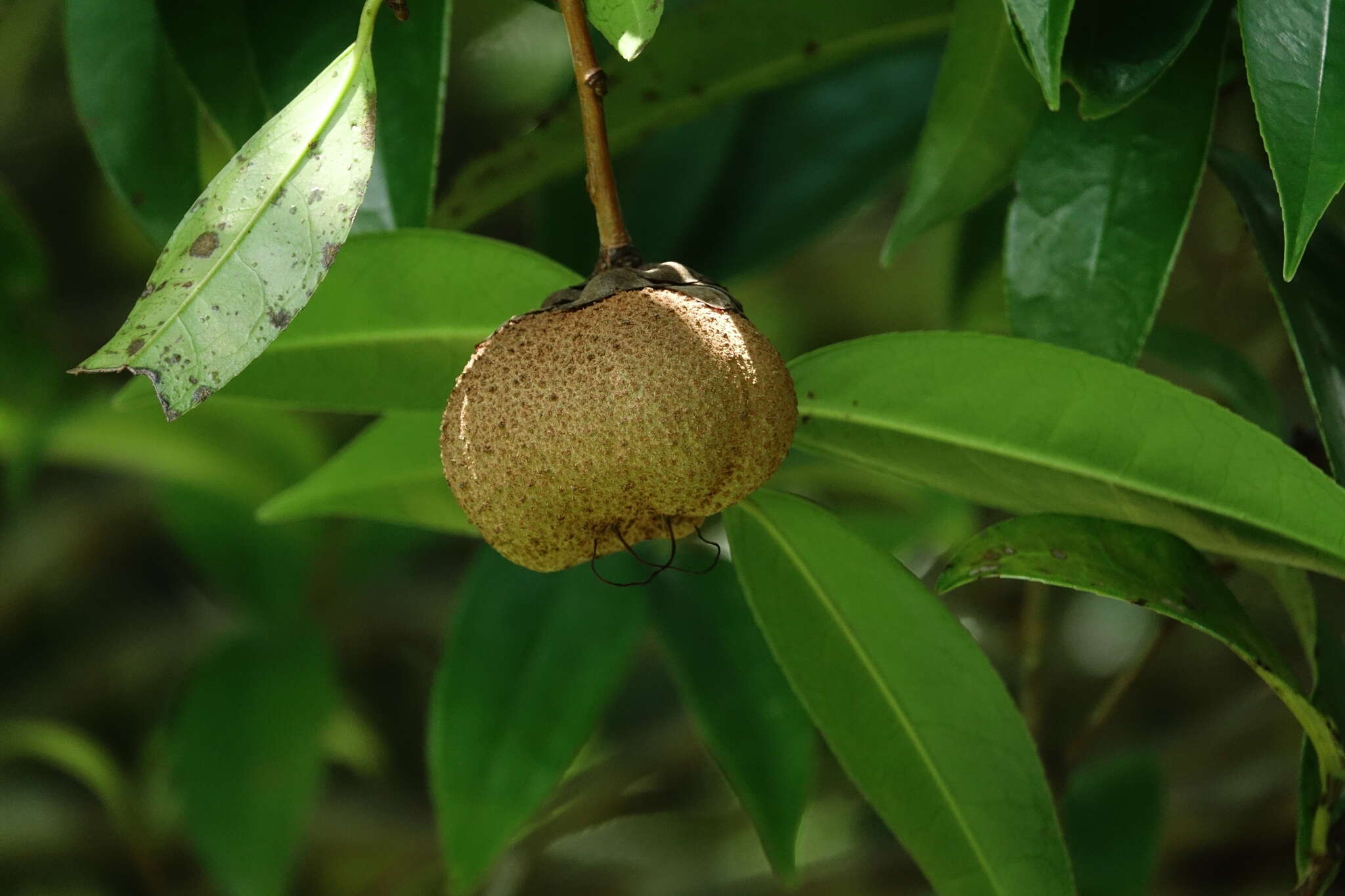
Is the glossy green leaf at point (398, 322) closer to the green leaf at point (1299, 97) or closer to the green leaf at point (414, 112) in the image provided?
the green leaf at point (414, 112)

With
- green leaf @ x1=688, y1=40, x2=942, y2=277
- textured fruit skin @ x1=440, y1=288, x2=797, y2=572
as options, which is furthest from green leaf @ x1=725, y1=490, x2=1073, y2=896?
green leaf @ x1=688, y1=40, x2=942, y2=277

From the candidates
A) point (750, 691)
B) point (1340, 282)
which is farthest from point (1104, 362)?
point (750, 691)

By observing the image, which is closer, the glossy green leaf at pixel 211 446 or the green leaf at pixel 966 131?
the green leaf at pixel 966 131

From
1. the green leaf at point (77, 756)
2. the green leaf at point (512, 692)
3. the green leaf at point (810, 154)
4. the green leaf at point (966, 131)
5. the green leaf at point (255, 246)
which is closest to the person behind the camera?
the green leaf at point (255, 246)

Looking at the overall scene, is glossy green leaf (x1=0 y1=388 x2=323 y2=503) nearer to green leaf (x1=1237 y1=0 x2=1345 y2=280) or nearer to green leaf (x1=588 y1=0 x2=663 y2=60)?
green leaf (x1=588 y1=0 x2=663 y2=60)

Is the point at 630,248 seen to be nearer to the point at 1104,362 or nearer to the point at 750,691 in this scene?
the point at 1104,362

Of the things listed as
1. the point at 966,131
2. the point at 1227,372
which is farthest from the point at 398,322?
the point at 1227,372

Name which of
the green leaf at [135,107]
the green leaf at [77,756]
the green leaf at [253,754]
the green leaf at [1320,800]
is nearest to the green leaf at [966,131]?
the green leaf at [1320,800]
